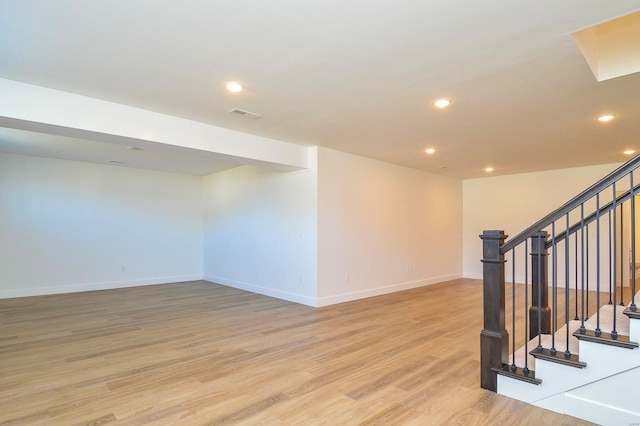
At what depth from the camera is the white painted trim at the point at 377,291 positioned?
5.82m

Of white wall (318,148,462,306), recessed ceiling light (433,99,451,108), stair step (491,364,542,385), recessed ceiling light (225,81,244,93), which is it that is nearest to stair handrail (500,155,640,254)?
stair step (491,364,542,385)

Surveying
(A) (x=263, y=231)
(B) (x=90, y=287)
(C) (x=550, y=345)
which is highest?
(A) (x=263, y=231)

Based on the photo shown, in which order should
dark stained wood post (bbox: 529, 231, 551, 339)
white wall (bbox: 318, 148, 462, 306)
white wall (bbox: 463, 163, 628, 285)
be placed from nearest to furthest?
dark stained wood post (bbox: 529, 231, 551, 339) < white wall (bbox: 318, 148, 462, 306) < white wall (bbox: 463, 163, 628, 285)

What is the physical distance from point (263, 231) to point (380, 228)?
7.48ft

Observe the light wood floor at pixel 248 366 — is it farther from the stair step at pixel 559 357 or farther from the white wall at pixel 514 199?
the white wall at pixel 514 199

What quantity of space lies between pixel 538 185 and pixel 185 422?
834 centimetres

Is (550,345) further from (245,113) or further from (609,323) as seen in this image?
(245,113)

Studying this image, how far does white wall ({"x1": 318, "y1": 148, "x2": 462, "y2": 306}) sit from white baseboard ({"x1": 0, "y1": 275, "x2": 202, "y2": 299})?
14.1 ft

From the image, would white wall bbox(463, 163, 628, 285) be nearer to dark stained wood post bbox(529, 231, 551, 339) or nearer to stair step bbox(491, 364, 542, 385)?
dark stained wood post bbox(529, 231, 551, 339)

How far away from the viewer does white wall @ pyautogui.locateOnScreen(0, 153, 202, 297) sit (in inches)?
257

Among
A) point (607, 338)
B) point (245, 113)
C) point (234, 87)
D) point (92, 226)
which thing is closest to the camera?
point (607, 338)

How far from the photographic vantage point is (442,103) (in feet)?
12.3

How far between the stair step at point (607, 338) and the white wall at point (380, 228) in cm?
384

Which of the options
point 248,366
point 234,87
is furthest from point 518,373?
point 234,87
